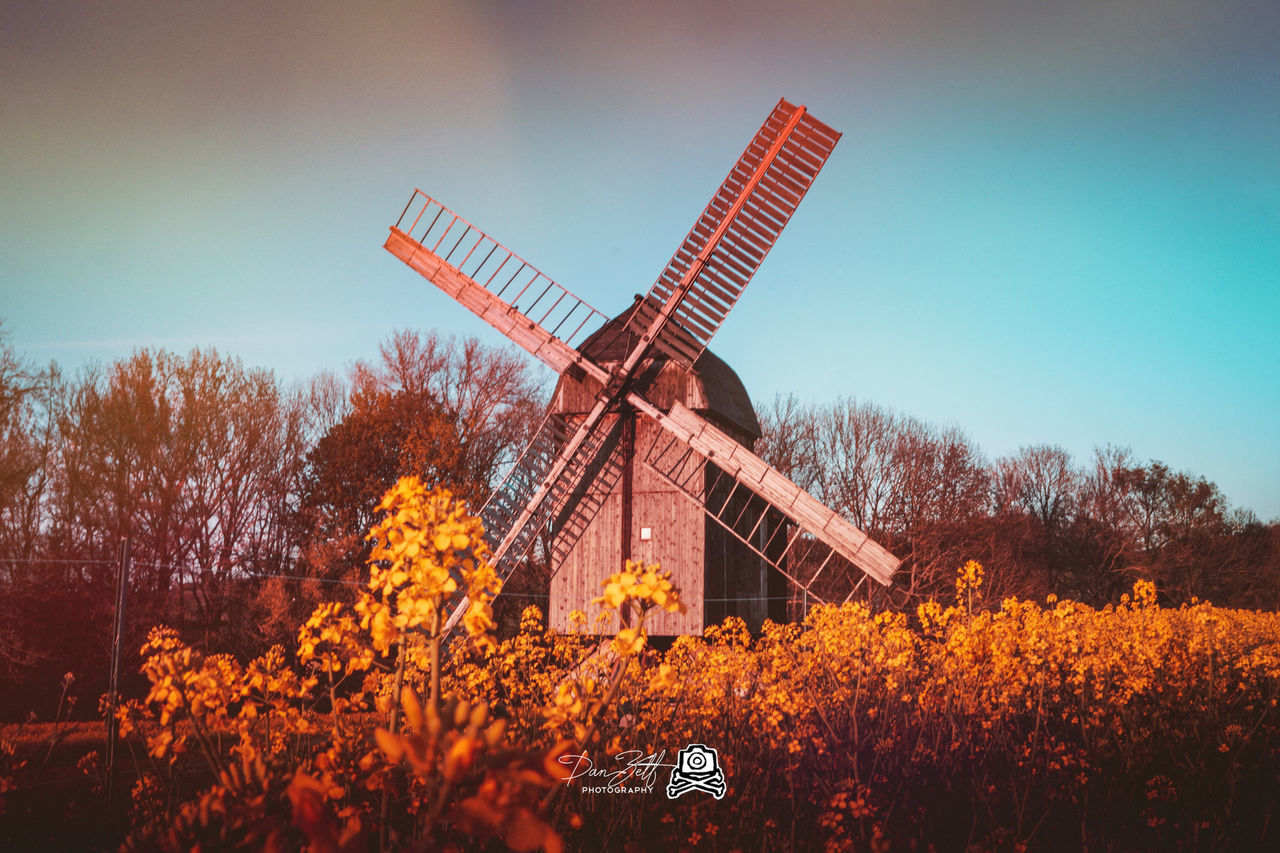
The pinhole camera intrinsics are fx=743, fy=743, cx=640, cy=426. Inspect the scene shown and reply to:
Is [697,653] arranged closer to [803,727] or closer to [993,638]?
[803,727]

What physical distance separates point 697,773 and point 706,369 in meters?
9.95

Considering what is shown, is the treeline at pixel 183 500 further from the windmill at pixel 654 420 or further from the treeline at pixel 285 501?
the windmill at pixel 654 420

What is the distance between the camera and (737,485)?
12633 mm

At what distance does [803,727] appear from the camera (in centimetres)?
532

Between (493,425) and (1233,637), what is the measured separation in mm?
19269

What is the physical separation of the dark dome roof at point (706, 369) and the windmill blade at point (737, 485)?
854 millimetres

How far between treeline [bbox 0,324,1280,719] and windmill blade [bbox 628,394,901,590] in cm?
759

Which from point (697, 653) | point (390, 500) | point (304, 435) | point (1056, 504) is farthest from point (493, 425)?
point (1056, 504)

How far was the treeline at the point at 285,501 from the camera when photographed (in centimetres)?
1276

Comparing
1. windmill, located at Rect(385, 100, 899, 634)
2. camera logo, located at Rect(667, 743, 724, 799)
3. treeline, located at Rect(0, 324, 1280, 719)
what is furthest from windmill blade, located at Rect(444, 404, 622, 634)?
camera logo, located at Rect(667, 743, 724, 799)

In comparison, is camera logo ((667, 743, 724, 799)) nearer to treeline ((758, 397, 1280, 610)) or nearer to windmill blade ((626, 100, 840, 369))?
windmill blade ((626, 100, 840, 369))

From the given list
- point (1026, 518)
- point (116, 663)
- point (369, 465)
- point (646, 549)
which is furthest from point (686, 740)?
point (1026, 518)
